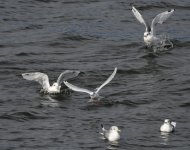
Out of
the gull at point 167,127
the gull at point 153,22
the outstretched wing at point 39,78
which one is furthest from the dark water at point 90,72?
the gull at point 153,22

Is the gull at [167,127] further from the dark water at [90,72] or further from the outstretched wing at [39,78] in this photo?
the outstretched wing at [39,78]

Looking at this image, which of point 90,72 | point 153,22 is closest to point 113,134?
point 90,72

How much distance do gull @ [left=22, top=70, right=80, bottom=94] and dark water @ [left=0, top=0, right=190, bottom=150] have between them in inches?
12.3

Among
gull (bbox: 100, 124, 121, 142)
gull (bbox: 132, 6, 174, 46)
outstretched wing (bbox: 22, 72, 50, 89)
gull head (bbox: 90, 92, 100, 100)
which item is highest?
gull (bbox: 132, 6, 174, 46)

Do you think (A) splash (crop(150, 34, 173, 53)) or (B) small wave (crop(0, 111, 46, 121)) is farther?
(A) splash (crop(150, 34, 173, 53))

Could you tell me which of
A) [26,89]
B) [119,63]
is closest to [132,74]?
[119,63]

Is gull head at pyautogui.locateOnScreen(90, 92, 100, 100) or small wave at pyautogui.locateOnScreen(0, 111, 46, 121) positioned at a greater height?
gull head at pyautogui.locateOnScreen(90, 92, 100, 100)

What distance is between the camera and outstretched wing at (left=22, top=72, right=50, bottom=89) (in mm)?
24625

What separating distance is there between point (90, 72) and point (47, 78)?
2643mm

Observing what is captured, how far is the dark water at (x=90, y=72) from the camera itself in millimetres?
20428

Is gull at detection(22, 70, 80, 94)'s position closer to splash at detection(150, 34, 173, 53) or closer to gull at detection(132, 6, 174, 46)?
gull at detection(132, 6, 174, 46)

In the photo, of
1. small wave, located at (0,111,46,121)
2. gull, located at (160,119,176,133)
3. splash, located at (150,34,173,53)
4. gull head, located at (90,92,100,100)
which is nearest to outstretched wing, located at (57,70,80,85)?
gull head, located at (90,92,100,100)

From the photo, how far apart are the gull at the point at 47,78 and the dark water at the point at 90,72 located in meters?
0.31

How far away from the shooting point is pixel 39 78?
24.8 m
